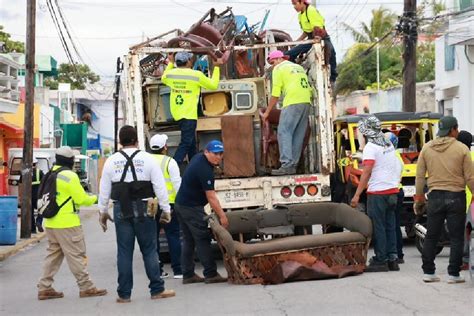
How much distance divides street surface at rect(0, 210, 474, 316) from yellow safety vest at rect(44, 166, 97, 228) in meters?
0.91

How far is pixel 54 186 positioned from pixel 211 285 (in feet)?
7.33

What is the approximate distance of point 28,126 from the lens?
904 inches

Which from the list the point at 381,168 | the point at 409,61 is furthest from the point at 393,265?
the point at 409,61

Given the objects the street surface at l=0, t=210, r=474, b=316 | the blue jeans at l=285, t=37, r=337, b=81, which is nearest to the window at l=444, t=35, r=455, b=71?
the blue jeans at l=285, t=37, r=337, b=81

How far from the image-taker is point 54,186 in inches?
459

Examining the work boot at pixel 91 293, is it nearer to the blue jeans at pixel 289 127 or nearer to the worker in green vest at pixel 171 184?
the worker in green vest at pixel 171 184

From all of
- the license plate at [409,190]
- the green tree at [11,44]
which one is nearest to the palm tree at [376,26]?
the green tree at [11,44]

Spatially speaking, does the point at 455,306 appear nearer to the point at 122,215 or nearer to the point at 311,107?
the point at 122,215

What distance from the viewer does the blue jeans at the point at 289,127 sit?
46.9 feet

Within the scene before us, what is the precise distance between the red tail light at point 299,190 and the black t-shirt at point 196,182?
216cm

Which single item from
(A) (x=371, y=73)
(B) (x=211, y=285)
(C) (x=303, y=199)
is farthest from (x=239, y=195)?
(A) (x=371, y=73)

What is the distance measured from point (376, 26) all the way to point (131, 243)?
51.8 metres

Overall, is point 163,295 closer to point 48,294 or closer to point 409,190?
point 48,294

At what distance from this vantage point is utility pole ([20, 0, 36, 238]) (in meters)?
23.0
